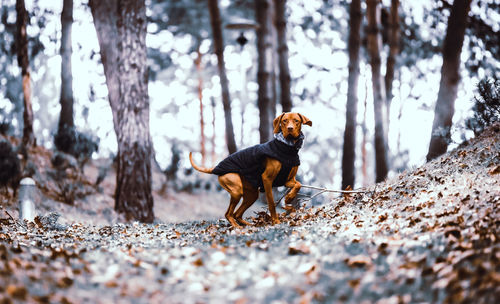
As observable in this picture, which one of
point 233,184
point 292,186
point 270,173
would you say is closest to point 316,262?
point 270,173

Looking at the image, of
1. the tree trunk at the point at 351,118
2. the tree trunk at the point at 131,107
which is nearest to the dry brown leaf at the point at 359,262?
the tree trunk at the point at 131,107

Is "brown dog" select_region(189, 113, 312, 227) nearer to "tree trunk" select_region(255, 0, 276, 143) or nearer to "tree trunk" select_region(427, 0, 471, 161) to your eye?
"tree trunk" select_region(427, 0, 471, 161)

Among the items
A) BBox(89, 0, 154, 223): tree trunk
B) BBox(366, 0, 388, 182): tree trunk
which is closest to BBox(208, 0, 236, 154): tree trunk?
BBox(366, 0, 388, 182): tree trunk

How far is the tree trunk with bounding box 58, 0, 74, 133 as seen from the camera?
12.1 metres

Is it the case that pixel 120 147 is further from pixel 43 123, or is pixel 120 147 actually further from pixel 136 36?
pixel 43 123

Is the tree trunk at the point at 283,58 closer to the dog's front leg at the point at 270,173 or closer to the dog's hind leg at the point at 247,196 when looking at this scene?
the dog's hind leg at the point at 247,196

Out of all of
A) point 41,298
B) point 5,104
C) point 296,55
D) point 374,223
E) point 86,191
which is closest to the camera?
point 41,298

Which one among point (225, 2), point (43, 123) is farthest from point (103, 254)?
point (225, 2)

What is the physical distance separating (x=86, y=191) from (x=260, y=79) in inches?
200

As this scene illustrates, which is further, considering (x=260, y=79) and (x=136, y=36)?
(x=260, y=79)

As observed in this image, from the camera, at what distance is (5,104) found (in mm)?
11688

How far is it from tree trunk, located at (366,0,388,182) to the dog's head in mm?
5850

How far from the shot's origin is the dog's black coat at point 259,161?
543cm

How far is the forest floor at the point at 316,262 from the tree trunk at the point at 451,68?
10.9ft
